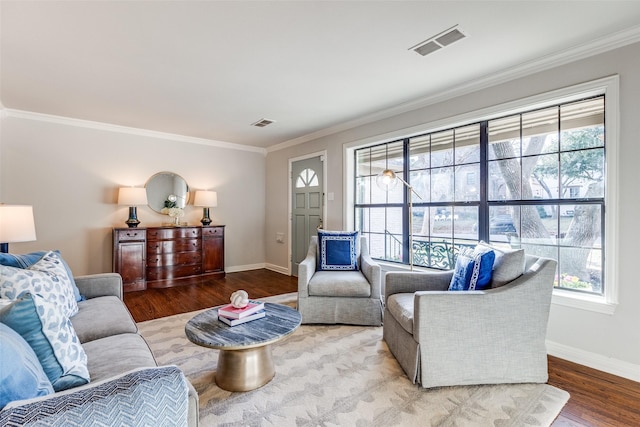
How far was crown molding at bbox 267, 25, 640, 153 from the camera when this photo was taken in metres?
2.13

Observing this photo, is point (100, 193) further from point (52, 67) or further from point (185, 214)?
point (52, 67)

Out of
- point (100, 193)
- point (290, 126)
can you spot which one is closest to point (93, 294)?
point (100, 193)

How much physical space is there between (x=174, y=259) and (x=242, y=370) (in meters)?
3.20

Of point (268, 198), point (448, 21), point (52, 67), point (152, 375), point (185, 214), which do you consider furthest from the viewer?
point (268, 198)

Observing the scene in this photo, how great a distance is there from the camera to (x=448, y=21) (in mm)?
1995

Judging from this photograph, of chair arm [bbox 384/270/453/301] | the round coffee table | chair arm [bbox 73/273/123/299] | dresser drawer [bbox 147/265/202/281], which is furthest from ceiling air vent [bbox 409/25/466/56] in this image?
dresser drawer [bbox 147/265/202/281]

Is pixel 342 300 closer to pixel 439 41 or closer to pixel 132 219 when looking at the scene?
pixel 439 41

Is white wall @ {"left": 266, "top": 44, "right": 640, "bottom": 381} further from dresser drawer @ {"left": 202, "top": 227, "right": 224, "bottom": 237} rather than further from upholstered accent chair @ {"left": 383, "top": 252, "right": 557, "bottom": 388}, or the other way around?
dresser drawer @ {"left": 202, "top": 227, "right": 224, "bottom": 237}

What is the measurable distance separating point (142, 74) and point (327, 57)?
1.69 meters

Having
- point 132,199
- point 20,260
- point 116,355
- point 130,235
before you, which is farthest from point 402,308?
point 132,199

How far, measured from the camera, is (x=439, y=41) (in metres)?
2.22

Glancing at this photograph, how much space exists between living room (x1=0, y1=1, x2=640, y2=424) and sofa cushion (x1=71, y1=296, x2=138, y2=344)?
1.93 metres

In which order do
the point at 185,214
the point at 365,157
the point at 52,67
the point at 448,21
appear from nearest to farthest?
1. the point at 448,21
2. the point at 52,67
3. the point at 365,157
4. the point at 185,214

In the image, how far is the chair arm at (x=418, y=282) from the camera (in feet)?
8.27
